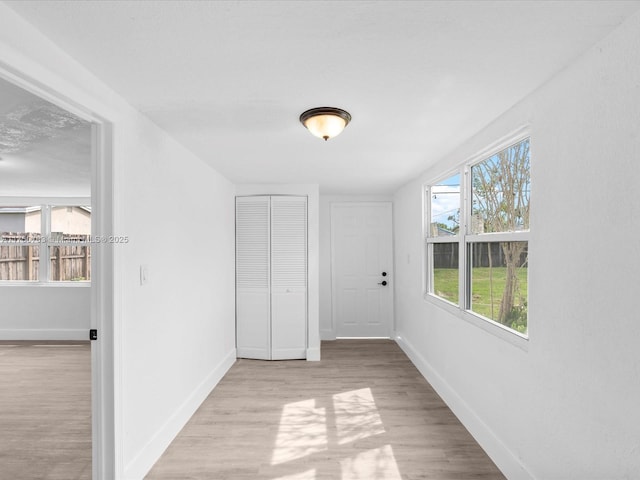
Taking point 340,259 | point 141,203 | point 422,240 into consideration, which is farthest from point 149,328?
point 340,259

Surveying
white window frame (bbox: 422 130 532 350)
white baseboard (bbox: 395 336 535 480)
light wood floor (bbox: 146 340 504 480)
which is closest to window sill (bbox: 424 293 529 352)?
white window frame (bbox: 422 130 532 350)

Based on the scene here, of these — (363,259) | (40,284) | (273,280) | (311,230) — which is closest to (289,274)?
(273,280)

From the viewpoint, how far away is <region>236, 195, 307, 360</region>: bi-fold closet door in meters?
4.82

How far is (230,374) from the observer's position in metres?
4.26

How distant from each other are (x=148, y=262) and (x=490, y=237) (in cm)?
234

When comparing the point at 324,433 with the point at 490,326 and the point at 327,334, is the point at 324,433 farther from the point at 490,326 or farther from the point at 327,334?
the point at 327,334

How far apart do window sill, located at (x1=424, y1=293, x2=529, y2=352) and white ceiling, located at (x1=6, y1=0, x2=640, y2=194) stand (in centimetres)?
136

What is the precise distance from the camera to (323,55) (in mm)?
1613

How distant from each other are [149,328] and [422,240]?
9.95 ft

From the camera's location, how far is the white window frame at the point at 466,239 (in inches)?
91.0

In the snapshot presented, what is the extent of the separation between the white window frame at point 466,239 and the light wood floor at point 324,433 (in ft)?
2.84

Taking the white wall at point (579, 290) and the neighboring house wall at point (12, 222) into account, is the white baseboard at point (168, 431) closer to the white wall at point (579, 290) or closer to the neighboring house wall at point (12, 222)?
the white wall at point (579, 290)

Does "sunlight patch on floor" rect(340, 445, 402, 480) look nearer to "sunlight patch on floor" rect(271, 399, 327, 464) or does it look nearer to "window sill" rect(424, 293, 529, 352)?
"sunlight patch on floor" rect(271, 399, 327, 464)

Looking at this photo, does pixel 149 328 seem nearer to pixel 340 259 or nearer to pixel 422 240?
pixel 422 240
